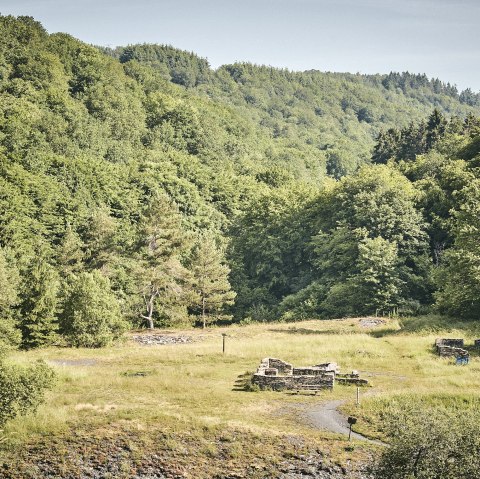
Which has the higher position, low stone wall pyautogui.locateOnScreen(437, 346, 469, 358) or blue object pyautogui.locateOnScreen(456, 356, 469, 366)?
low stone wall pyautogui.locateOnScreen(437, 346, 469, 358)

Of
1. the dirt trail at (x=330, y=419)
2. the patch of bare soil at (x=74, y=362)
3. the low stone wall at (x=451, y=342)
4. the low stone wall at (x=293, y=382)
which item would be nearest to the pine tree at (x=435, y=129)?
the low stone wall at (x=451, y=342)

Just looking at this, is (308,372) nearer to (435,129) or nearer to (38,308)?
(38,308)

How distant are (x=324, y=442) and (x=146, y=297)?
1800 inches

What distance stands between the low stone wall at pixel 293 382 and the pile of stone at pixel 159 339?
20.8 meters

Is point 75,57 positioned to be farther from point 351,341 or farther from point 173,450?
point 173,450

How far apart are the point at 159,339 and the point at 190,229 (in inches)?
1753

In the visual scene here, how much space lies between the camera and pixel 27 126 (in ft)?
350

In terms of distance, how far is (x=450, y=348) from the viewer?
42.8 meters

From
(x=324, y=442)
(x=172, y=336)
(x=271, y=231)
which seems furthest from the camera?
(x=271, y=231)

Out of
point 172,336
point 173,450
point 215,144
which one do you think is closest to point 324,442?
point 173,450

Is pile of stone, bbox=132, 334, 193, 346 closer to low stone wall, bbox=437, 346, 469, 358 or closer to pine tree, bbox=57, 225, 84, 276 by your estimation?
pine tree, bbox=57, 225, 84, 276

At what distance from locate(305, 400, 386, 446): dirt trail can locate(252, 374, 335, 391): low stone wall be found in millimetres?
2266

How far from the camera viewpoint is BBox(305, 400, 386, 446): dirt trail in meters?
30.5

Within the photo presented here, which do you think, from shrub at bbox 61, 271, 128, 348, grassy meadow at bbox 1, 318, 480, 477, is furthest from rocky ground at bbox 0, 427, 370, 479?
shrub at bbox 61, 271, 128, 348
